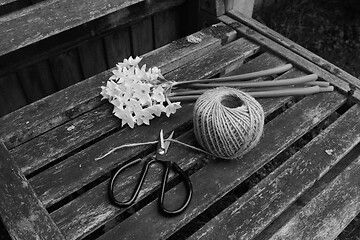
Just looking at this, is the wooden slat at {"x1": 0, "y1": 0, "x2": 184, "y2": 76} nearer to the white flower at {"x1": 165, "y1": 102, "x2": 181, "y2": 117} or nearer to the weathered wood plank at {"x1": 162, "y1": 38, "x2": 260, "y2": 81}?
the weathered wood plank at {"x1": 162, "y1": 38, "x2": 260, "y2": 81}

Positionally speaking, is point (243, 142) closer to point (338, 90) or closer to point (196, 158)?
point (196, 158)

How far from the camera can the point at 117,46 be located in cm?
184

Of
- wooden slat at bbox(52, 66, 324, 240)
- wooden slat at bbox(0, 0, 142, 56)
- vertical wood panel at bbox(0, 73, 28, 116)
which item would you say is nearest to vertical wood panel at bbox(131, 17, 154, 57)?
wooden slat at bbox(0, 0, 142, 56)

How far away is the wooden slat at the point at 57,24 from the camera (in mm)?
1323

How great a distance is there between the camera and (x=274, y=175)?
3.92ft

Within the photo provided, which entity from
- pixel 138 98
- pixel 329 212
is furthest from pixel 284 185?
pixel 138 98

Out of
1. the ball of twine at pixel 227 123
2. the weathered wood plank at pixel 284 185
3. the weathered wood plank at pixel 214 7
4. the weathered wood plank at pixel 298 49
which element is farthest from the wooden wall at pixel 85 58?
the weathered wood plank at pixel 284 185

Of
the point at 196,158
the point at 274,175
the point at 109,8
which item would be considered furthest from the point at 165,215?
the point at 109,8

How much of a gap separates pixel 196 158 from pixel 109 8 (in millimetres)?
590

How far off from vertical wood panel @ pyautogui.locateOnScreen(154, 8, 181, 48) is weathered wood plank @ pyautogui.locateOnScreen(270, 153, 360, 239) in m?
1.00

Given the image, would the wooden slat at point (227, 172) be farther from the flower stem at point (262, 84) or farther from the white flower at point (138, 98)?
the white flower at point (138, 98)

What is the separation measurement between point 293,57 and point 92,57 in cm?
78

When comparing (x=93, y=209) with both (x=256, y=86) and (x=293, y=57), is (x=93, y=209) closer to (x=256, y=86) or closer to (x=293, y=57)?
(x=256, y=86)

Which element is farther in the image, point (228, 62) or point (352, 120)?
point (228, 62)
